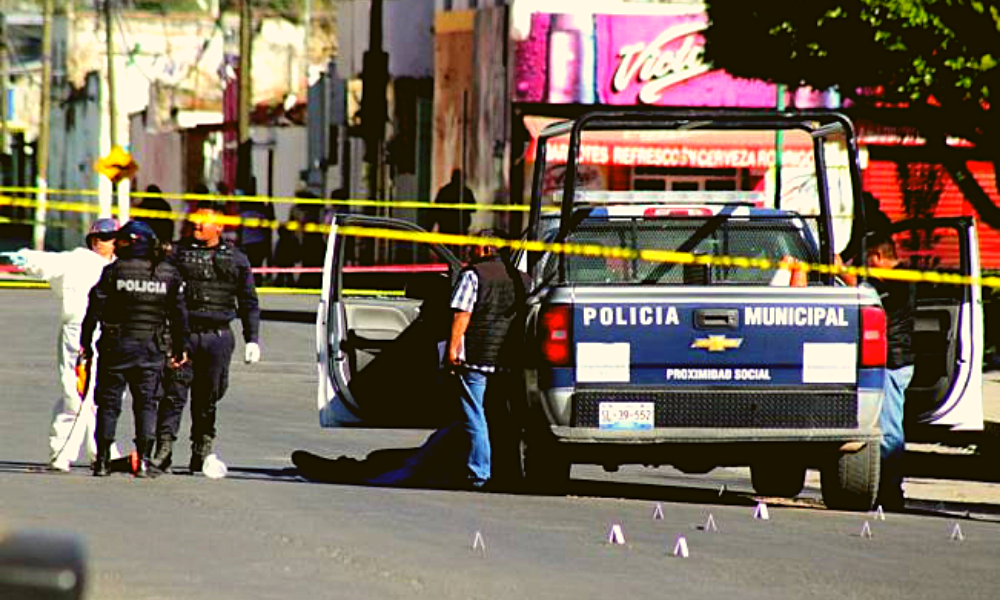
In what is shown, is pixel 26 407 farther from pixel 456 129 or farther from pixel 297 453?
pixel 456 129

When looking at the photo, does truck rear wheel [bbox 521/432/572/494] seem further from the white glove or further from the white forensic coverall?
the white forensic coverall

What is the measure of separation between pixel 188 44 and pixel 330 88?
2707cm

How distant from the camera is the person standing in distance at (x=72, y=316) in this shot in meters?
13.6

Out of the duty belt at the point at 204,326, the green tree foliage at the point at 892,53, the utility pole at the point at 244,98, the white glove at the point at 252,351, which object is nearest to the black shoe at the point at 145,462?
the duty belt at the point at 204,326

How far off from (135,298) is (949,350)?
453cm

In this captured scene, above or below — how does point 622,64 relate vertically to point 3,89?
below

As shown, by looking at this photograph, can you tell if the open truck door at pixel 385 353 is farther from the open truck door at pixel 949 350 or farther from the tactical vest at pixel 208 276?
the open truck door at pixel 949 350

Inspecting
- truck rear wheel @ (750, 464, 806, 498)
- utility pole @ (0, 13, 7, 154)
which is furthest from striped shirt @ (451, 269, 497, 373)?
utility pole @ (0, 13, 7, 154)

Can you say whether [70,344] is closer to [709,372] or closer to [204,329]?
[204,329]

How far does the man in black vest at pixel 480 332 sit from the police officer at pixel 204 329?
1.35 m

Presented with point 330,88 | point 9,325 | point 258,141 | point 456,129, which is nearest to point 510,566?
point 9,325

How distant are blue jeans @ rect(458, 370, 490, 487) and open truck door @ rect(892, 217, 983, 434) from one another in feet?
7.89

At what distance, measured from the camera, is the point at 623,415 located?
1179 centimetres

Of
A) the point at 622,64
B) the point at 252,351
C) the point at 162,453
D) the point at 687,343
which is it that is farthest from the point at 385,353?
the point at 622,64
